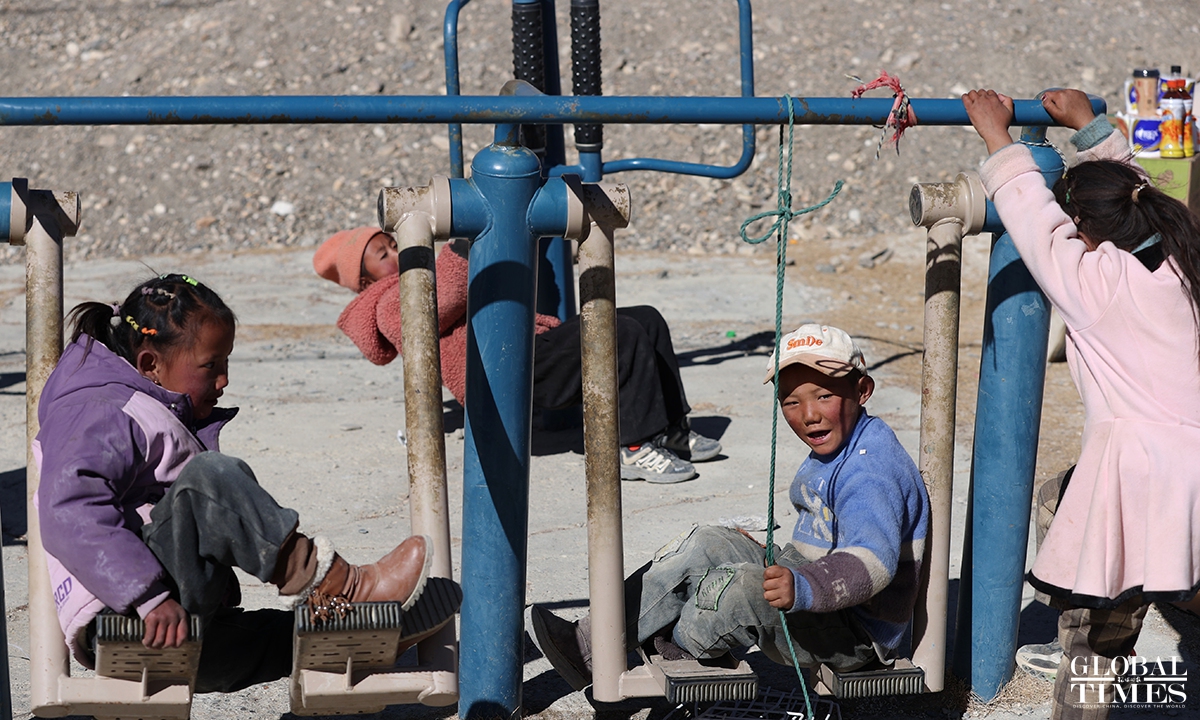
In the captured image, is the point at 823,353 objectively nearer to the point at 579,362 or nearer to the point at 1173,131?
the point at 579,362

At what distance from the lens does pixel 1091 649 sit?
91.5 inches

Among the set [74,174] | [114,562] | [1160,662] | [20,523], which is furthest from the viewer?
[74,174]

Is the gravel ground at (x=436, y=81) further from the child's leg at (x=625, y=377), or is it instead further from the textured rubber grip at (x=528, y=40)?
the child's leg at (x=625, y=377)

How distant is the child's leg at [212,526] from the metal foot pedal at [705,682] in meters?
0.83

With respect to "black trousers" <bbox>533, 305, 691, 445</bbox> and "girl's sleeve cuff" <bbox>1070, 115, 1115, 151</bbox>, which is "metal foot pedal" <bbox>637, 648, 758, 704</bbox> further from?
"black trousers" <bbox>533, 305, 691, 445</bbox>

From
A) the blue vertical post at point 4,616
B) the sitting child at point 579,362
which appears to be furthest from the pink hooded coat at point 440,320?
the blue vertical post at point 4,616

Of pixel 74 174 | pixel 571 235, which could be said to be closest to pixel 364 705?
pixel 571 235

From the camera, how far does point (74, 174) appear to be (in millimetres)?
11164

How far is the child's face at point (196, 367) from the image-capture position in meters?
2.26

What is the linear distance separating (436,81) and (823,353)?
9955 mm

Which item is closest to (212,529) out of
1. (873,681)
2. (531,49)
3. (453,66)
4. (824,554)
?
(824,554)

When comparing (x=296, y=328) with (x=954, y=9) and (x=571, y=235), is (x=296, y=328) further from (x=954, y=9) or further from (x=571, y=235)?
(x=954, y=9)

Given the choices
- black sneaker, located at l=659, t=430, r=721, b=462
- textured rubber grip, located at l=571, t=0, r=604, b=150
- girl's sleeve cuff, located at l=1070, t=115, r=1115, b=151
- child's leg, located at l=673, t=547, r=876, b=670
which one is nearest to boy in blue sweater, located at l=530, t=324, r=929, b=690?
child's leg, located at l=673, t=547, r=876, b=670

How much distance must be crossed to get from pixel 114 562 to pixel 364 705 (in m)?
0.50
